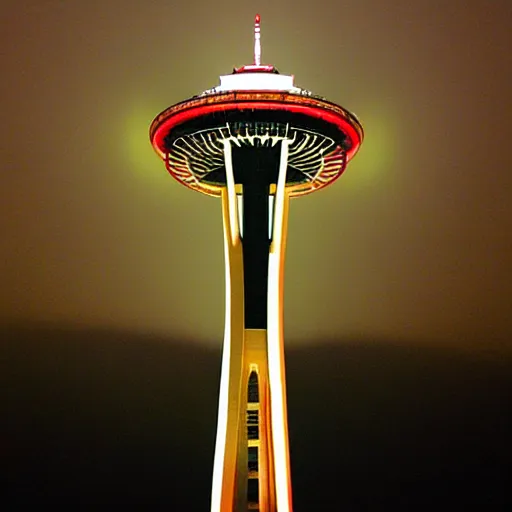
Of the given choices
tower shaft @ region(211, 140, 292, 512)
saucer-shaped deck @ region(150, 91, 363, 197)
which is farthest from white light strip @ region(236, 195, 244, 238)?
saucer-shaped deck @ region(150, 91, 363, 197)

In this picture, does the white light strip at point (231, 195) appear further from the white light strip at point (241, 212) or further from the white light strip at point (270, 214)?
the white light strip at point (270, 214)

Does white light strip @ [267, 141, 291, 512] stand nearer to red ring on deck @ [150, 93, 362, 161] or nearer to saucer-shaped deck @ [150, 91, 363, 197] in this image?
saucer-shaped deck @ [150, 91, 363, 197]

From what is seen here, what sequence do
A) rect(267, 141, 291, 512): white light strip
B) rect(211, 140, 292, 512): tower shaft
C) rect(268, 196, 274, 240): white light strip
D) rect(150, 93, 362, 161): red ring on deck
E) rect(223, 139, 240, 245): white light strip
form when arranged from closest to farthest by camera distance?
rect(267, 141, 291, 512): white light strip, rect(211, 140, 292, 512): tower shaft, rect(150, 93, 362, 161): red ring on deck, rect(223, 139, 240, 245): white light strip, rect(268, 196, 274, 240): white light strip

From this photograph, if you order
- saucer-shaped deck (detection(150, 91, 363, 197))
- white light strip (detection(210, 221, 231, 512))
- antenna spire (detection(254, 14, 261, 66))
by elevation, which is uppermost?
antenna spire (detection(254, 14, 261, 66))

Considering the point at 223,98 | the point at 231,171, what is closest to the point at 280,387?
the point at 231,171

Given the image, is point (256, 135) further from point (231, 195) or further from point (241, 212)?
point (241, 212)

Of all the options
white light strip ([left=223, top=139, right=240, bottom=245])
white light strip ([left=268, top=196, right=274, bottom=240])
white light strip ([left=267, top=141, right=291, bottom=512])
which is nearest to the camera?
white light strip ([left=267, top=141, right=291, bottom=512])

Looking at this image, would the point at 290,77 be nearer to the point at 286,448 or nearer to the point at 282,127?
the point at 282,127
